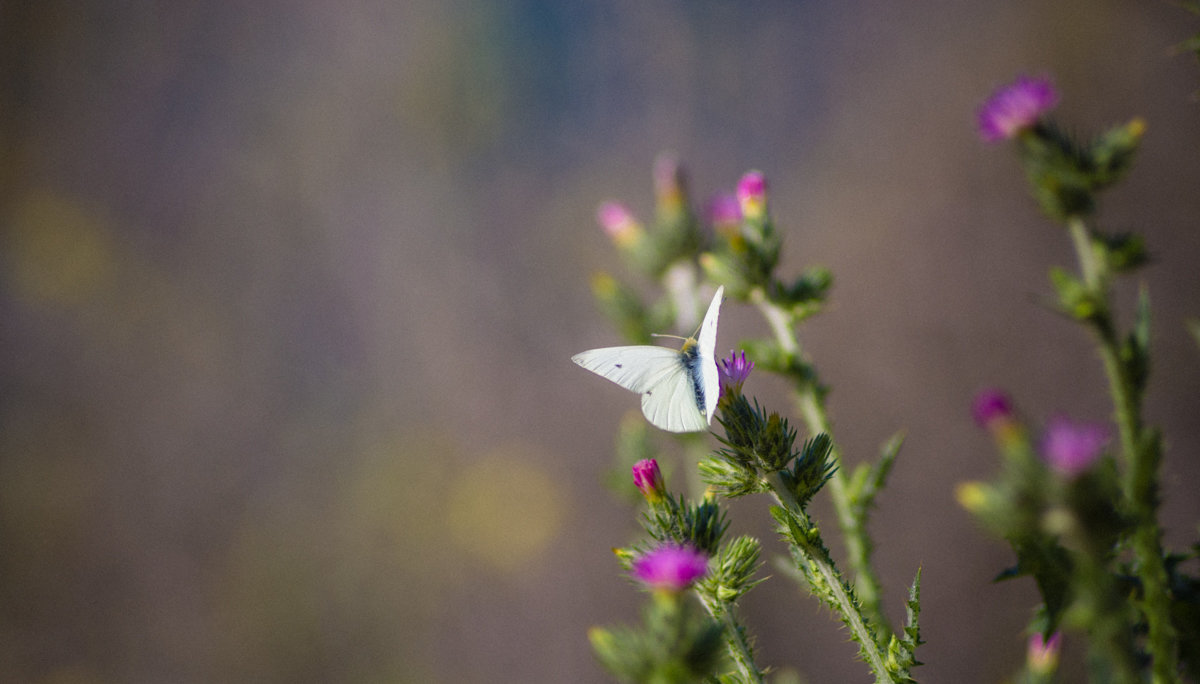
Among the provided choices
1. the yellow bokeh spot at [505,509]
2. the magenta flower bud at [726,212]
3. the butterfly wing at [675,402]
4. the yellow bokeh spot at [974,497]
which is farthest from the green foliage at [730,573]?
the yellow bokeh spot at [505,509]

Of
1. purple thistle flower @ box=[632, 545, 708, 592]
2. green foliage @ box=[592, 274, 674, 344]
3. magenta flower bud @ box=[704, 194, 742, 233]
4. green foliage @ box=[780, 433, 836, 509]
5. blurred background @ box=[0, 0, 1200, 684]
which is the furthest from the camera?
blurred background @ box=[0, 0, 1200, 684]

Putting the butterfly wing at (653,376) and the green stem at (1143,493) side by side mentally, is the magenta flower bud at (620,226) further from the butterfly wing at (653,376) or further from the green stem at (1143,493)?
the green stem at (1143,493)

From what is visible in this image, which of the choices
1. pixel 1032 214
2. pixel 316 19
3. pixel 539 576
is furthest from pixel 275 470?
pixel 1032 214

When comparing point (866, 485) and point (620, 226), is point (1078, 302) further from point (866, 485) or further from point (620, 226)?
point (620, 226)

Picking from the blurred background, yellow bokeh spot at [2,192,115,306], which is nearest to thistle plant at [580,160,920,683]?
the blurred background

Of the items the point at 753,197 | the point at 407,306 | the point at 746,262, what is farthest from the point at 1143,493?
the point at 407,306

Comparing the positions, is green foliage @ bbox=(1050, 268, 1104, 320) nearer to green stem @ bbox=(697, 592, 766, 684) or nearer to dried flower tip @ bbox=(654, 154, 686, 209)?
green stem @ bbox=(697, 592, 766, 684)
